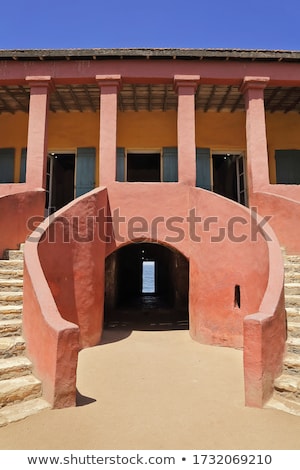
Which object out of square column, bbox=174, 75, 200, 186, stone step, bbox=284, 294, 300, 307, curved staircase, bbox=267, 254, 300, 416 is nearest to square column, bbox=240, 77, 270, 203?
square column, bbox=174, 75, 200, 186

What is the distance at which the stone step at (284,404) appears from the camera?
3.83 metres

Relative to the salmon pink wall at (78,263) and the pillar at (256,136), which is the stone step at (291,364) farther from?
the pillar at (256,136)

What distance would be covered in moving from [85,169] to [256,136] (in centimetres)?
520

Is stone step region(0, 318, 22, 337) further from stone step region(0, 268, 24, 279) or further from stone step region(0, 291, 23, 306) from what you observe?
stone step region(0, 268, 24, 279)

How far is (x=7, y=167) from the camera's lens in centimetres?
1102

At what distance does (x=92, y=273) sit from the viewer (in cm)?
700

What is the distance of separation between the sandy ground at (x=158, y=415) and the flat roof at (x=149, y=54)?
7.33 meters

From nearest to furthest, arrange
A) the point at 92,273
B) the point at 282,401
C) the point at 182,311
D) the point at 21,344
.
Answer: the point at 282,401, the point at 21,344, the point at 92,273, the point at 182,311
